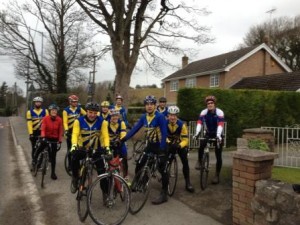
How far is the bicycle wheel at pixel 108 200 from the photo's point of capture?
5.45m

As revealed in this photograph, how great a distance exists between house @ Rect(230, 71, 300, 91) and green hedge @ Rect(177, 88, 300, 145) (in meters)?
7.89

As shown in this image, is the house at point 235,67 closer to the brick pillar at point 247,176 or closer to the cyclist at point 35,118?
the cyclist at point 35,118

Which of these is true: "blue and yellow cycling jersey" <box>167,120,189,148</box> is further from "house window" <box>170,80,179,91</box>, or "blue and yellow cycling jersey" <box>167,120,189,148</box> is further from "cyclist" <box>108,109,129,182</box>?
"house window" <box>170,80,179,91</box>

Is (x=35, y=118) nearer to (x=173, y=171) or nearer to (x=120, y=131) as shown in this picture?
(x=120, y=131)

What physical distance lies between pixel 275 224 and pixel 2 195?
5.58 meters

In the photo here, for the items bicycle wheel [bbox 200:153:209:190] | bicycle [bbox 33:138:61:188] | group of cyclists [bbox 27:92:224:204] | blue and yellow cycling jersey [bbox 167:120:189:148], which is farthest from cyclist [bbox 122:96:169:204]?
bicycle [bbox 33:138:61:188]

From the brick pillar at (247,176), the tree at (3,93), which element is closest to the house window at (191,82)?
the brick pillar at (247,176)

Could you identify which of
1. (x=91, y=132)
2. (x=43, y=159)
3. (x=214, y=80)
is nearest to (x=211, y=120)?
(x=91, y=132)

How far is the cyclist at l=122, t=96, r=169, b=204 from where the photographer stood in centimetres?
654

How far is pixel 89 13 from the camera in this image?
768 inches

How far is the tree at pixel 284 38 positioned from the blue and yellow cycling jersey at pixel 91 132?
44339mm

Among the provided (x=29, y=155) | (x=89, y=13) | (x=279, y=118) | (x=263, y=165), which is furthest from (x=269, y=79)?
(x=263, y=165)

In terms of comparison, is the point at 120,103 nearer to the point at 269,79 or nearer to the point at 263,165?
the point at 263,165

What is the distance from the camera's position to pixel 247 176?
204 inches
